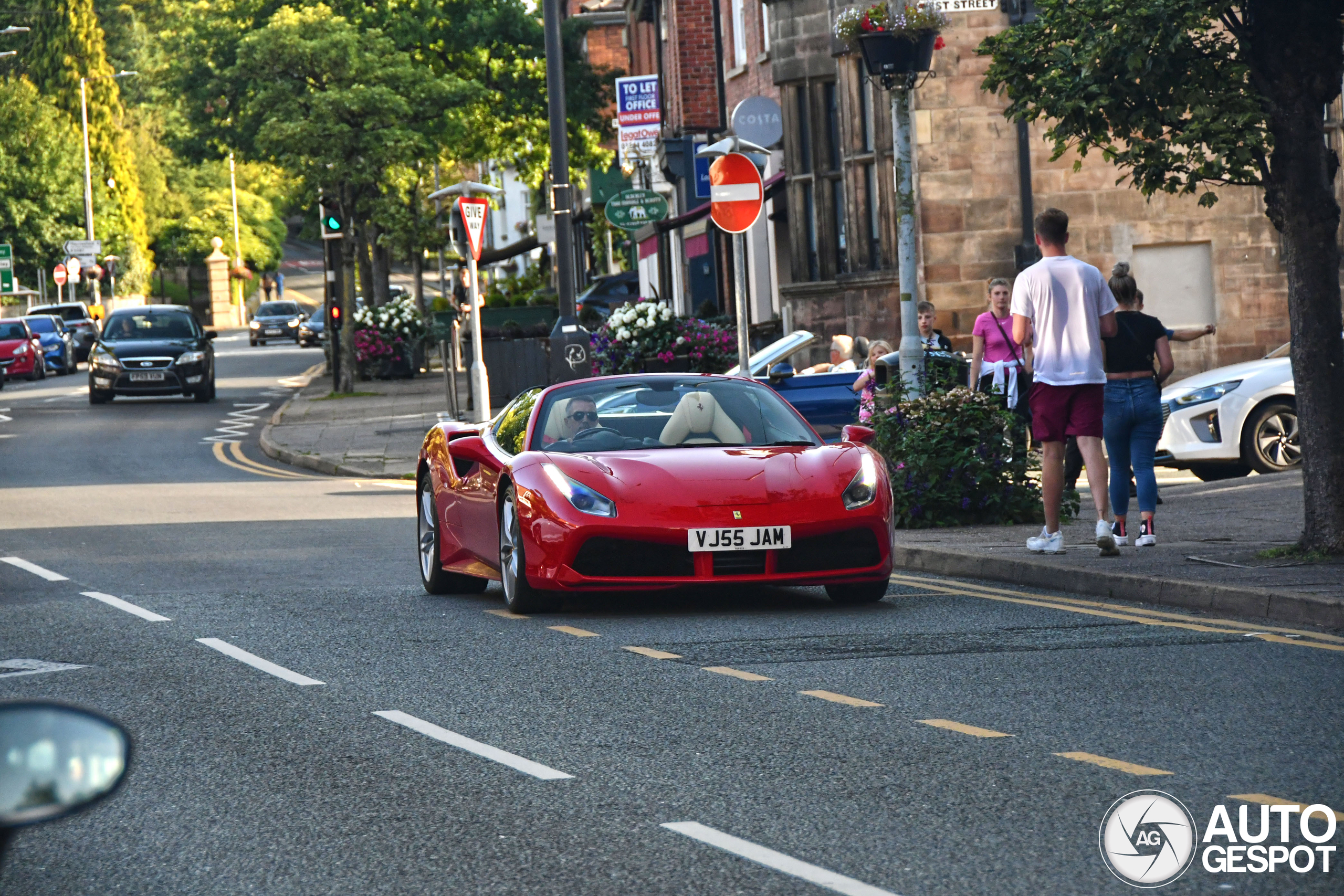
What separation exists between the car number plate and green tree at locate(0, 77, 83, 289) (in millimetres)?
78283

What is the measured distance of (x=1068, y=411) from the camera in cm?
1127

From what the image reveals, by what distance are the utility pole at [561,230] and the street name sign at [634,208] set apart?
266cm

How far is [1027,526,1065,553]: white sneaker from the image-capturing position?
1138 centimetres

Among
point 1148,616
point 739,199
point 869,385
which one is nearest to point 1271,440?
point 869,385

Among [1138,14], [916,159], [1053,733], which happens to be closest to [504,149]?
[916,159]

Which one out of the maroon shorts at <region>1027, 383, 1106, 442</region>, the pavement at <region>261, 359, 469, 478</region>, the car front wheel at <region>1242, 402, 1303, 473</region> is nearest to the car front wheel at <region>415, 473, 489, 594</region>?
the maroon shorts at <region>1027, 383, 1106, 442</region>

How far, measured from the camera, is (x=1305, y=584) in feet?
31.0

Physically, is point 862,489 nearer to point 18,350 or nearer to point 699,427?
point 699,427

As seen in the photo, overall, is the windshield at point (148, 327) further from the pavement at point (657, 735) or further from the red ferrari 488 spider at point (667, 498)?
the red ferrari 488 spider at point (667, 498)

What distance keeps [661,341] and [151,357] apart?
54.9ft

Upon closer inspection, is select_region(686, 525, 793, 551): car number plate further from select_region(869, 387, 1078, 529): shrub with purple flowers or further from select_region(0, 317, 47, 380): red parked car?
select_region(0, 317, 47, 380): red parked car

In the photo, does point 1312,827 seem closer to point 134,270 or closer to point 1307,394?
point 1307,394

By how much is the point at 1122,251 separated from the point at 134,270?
73752 millimetres

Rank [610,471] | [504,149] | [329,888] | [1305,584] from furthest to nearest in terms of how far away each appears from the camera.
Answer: [504,149] < [610,471] < [1305,584] < [329,888]
